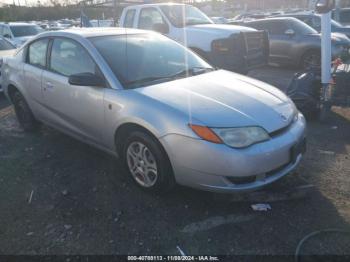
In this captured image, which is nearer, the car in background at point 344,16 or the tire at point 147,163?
the tire at point 147,163

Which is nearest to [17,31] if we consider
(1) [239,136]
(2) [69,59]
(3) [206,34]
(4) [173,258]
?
(3) [206,34]

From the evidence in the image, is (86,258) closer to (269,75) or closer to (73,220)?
(73,220)

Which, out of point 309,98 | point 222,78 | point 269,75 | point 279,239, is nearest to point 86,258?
point 279,239

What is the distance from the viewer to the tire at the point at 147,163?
3.12 m

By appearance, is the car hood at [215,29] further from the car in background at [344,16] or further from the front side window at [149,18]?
the car in background at [344,16]

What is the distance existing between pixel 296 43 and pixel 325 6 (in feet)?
15.3

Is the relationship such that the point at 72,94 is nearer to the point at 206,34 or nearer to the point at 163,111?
the point at 163,111

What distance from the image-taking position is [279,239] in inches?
109

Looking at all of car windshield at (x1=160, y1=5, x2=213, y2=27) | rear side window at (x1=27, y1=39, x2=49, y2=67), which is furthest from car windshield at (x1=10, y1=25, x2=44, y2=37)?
rear side window at (x1=27, y1=39, x2=49, y2=67)

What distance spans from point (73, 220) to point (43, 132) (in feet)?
8.71

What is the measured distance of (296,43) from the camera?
9586 mm

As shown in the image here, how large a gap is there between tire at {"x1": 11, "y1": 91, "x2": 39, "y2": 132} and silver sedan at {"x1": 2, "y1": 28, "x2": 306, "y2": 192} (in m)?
0.57

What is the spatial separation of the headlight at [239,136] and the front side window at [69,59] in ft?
5.52

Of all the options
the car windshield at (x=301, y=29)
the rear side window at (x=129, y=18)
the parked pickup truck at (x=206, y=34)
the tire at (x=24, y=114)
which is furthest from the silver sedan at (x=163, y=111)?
the car windshield at (x=301, y=29)
